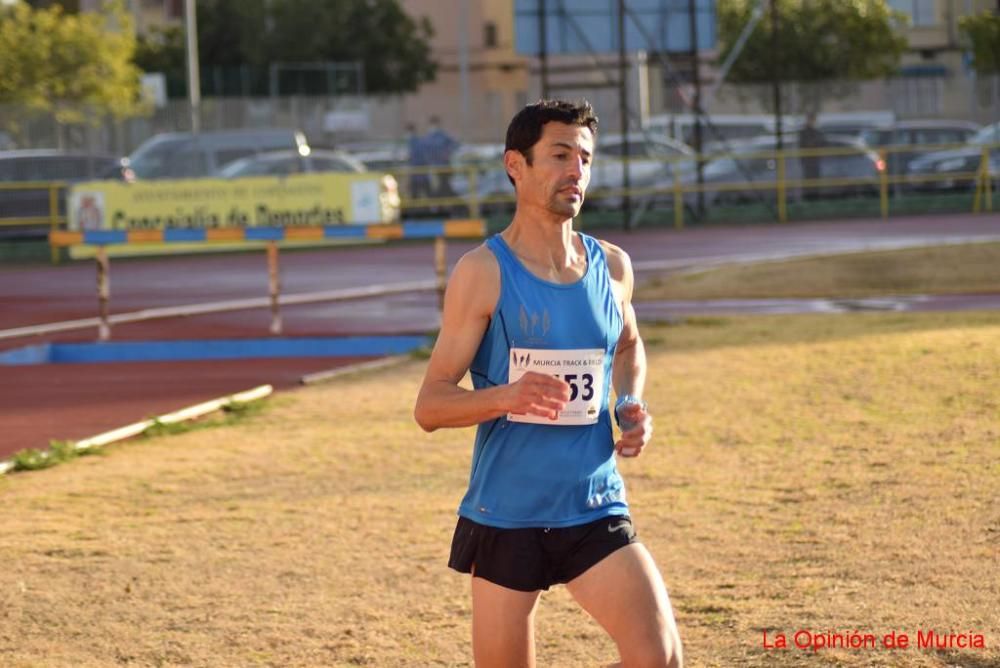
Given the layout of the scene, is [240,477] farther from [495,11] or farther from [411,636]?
[495,11]

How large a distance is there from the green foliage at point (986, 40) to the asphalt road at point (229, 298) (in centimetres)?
2576

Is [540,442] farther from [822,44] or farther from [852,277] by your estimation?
[822,44]

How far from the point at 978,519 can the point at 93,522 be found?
13.3 ft

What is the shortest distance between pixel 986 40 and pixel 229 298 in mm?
40548

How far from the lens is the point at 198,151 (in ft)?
118

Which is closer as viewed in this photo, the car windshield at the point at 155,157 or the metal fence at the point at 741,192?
the metal fence at the point at 741,192

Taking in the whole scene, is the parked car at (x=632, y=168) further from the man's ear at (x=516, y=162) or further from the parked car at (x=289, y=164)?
the man's ear at (x=516, y=162)

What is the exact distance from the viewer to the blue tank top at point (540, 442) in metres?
4.69

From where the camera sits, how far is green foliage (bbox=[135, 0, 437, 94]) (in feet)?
194

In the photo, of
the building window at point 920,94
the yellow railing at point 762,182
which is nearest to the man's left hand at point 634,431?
the yellow railing at point 762,182

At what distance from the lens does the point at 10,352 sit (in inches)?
664

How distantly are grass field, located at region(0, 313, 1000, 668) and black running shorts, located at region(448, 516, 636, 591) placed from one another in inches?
60.9

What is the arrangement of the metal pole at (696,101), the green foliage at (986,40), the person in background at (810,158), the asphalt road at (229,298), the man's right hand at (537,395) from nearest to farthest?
the man's right hand at (537,395), the asphalt road at (229,298), the metal pole at (696,101), the person in background at (810,158), the green foliage at (986,40)

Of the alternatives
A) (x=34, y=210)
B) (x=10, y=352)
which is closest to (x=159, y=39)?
(x=34, y=210)
